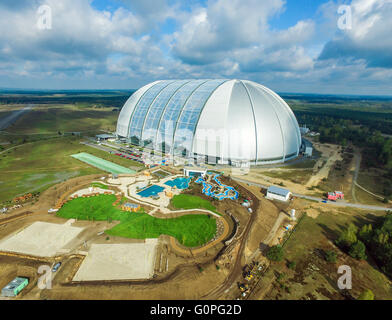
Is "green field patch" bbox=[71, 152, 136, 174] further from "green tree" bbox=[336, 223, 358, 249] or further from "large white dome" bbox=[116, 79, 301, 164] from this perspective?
"green tree" bbox=[336, 223, 358, 249]

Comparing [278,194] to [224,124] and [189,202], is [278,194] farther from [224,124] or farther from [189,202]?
[224,124]

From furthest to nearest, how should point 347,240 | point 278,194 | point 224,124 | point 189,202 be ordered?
1. point 224,124
2. point 278,194
3. point 189,202
4. point 347,240

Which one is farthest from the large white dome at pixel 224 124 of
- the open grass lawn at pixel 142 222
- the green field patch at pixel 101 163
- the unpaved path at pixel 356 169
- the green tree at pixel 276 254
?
the green tree at pixel 276 254

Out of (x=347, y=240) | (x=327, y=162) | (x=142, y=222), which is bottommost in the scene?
(x=142, y=222)

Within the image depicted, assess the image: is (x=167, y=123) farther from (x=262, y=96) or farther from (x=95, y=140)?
(x=95, y=140)

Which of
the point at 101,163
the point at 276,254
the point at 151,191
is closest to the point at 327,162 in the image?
the point at 276,254
